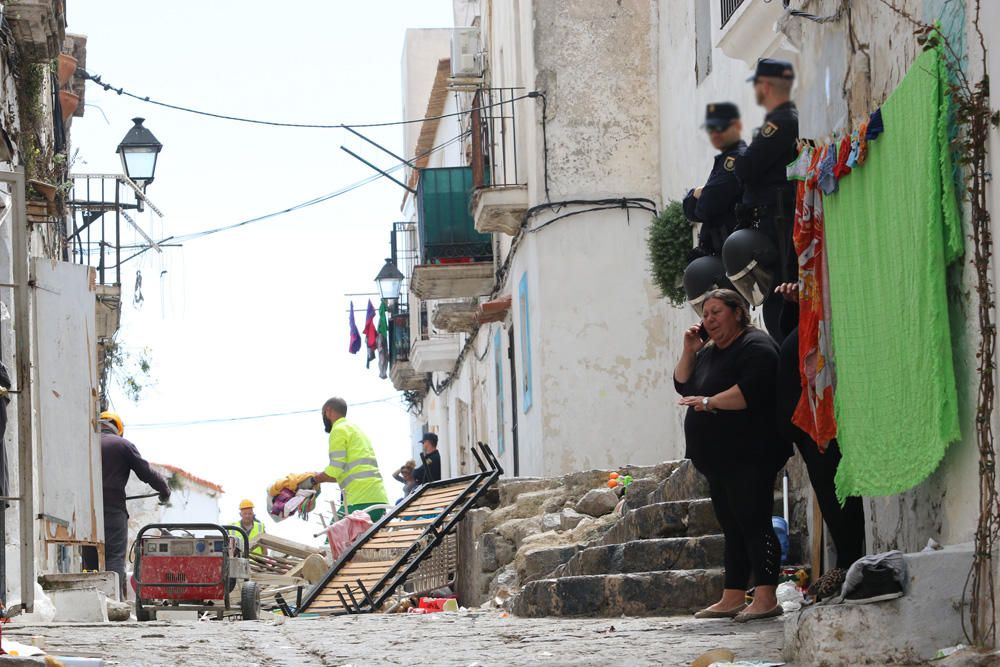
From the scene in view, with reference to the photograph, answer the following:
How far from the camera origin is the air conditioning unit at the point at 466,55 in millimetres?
25156

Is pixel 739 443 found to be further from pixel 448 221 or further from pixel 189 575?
pixel 448 221

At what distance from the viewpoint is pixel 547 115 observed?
1931 centimetres

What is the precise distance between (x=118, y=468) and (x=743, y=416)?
8.00m

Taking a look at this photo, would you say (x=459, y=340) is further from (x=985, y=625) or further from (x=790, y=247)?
(x=985, y=625)

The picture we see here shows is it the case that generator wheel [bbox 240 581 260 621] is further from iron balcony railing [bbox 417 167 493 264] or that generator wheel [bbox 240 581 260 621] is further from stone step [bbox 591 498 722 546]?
iron balcony railing [bbox 417 167 493 264]

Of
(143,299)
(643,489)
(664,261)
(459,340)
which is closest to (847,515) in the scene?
(643,489)

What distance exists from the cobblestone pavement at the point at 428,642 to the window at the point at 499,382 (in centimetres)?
1453

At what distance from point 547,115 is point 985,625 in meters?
14.4

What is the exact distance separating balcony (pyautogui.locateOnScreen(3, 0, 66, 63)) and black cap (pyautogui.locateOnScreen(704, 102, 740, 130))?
8554 millimetres

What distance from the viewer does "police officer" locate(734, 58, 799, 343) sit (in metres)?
7.80

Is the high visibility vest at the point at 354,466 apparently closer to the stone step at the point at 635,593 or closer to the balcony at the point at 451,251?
the stone step at the point at 635,593

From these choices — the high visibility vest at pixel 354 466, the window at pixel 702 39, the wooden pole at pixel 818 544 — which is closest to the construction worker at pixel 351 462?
the high visibility vest at pixel 354 466

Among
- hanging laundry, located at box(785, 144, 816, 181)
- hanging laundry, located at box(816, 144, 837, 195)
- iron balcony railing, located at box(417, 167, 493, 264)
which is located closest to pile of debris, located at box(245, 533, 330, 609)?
iron balcony railing, located at box(417, 167, 493, 264)

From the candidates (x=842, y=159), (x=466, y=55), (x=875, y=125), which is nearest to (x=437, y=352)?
(x=466, y=55)
